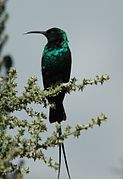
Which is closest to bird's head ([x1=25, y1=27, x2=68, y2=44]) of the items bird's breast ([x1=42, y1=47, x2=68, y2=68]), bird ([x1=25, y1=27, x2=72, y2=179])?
bird ([x1=25, y1=27, x2=72, y2=179])

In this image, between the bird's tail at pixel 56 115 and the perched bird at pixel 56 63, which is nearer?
the bird's tail at pixel 56 115

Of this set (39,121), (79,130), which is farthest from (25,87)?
(79,130)

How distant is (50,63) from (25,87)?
2976mm

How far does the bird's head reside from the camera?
7.00 meters

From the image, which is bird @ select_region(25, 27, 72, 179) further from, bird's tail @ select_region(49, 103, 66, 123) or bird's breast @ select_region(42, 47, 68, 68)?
bird's tail @ select_region(49, 103, 66, 123)

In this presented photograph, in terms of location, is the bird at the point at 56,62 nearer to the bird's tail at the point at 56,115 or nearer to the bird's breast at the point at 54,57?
the bird's breast at the point at 54,57

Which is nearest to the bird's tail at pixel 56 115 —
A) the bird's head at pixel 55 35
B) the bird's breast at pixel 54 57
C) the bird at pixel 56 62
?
the bird at pixel 56 62

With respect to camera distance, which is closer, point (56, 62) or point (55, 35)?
point (56, 62)

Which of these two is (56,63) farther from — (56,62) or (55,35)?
(55,35)

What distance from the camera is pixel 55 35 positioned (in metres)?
7.07

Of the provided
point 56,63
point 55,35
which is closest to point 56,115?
point 56,63

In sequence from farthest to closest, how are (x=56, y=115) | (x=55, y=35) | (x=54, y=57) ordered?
(x=55, y=35) → (x=54, y=57) → (x=56, y=115)

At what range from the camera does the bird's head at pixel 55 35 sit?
23.0ft

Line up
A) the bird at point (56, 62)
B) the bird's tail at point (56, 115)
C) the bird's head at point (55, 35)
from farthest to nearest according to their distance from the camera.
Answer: the bird's head at point (55, 35) → the bird at point (56, 62) → the bird's tail at point (56, 115)
